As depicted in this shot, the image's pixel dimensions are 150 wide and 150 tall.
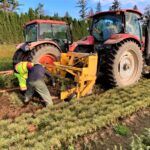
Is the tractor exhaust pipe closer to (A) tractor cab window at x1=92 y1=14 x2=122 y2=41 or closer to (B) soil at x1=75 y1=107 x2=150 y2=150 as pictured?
(A) tractor cab window at x1=92 y1=14 x2=122 y2=41

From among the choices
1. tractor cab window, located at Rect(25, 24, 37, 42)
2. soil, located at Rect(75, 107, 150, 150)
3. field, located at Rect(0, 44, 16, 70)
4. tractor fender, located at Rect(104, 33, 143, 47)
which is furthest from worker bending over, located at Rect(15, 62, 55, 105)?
field, located at Rect(0, 44, 16, 70)

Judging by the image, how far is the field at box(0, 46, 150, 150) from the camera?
565 cm

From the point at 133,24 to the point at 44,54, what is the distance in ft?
8.77

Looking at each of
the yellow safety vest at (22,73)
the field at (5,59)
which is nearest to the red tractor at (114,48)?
the yellow safety vest at (22,73)

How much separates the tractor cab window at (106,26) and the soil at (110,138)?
327 centimetres

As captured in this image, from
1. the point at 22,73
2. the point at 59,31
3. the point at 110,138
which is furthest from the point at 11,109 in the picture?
the point at 59,31

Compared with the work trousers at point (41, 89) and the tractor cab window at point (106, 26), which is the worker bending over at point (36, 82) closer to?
the work trousers at point (41, 89)

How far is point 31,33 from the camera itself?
457 inches

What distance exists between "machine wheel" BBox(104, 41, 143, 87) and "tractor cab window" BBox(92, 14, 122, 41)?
65 cm

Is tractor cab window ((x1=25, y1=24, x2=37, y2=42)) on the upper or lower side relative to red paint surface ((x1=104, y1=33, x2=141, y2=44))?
upper

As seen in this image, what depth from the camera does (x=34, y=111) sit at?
7.61 metres

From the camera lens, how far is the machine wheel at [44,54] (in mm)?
9836

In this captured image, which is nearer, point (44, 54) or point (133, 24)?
point (133, 24)

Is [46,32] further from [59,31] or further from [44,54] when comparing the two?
[44,54]
